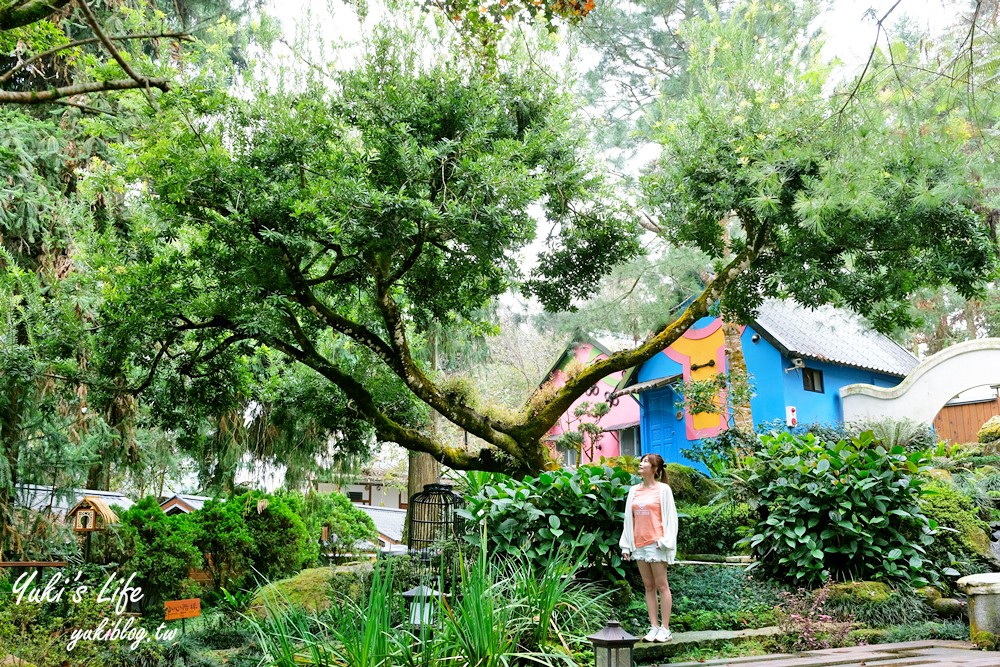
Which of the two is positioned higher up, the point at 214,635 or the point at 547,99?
the point at 547,99

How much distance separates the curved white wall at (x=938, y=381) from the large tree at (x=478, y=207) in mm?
7442

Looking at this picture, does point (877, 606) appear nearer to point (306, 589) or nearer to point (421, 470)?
point (306, 589)

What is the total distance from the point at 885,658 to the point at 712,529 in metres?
3.73

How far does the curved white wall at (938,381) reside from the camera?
1327 centimetres

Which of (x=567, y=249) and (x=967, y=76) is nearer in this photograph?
(x=967, y=76)

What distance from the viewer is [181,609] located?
6418 mm

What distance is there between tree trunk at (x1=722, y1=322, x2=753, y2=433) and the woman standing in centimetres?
705

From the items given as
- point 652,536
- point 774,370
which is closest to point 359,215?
point 652,536

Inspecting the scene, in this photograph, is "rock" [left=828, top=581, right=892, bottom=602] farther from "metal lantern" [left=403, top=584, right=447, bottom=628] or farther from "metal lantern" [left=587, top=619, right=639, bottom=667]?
"metal lantern" [left=403, top=584, right=447, bottom=628]

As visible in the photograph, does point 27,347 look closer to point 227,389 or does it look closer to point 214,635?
point 227,389

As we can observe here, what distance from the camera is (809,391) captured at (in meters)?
15.3

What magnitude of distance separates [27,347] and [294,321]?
263 centimetres

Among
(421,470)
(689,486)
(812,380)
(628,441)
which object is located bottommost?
(689,486)

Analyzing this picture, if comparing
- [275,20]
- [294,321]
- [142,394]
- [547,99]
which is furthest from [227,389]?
[547,99]
